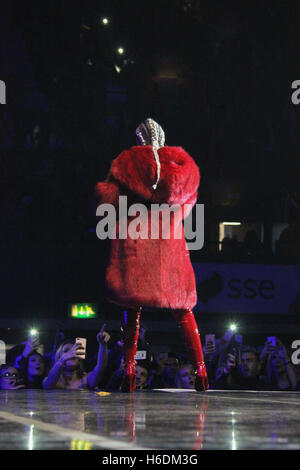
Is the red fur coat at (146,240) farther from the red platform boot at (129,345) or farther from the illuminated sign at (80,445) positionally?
the illuminated sign at (80,445)

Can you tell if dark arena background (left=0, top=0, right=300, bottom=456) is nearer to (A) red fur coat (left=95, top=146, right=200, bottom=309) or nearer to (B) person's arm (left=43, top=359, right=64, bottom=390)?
(B) person's arm (left=43, top=359, right=64, bottom=390)

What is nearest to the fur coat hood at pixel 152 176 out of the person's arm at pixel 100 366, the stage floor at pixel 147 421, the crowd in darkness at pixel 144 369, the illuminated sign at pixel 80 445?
the stage floor at pixel 147 421

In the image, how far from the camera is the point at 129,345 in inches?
241

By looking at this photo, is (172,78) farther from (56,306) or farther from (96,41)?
(56,306)

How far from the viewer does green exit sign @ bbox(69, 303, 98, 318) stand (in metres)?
14.3

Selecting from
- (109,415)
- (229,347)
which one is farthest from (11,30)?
(109,415)

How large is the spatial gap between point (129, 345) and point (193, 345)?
1.42ft

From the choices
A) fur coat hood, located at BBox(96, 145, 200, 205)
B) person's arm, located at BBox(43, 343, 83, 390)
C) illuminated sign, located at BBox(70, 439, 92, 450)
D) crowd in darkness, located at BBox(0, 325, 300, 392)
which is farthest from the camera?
crowd in darkness, located at BBox(0, 325, 300, 392)

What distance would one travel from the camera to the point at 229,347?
9.84 meters

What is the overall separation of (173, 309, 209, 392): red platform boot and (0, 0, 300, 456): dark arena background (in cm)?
375

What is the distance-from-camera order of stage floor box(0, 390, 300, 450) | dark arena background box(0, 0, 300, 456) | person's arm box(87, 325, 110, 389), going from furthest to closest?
dark arena background box(0, 0, 300, 456)
person's arm box(87, 325, 110, 389)
stage floor box(0, 390, 300, 450)

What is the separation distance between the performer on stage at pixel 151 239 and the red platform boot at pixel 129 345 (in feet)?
0.04

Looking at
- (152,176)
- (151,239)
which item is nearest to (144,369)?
(151,239)

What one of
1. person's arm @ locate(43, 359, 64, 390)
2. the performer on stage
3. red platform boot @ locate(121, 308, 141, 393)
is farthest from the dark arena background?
the performer on stage
